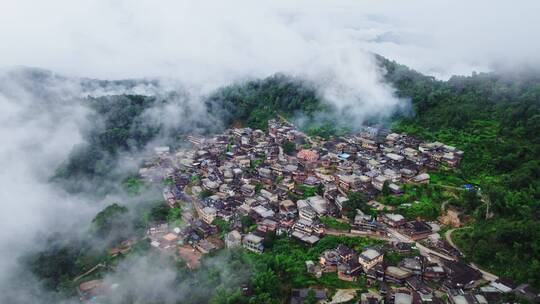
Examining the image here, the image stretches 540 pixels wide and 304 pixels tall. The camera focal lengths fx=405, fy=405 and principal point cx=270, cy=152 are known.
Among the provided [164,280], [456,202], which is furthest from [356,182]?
[164,280]

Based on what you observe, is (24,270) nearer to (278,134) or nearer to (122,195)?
(122,195)

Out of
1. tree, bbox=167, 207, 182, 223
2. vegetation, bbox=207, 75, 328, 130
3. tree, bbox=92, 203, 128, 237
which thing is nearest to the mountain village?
tree, bbox=167, 207, 182, 223

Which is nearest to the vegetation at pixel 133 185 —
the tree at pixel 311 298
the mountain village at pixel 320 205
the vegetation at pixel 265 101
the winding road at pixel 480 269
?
the mountain village at pixel 320 205

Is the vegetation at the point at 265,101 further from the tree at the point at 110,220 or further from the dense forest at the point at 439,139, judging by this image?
the tree at the point at 110,220

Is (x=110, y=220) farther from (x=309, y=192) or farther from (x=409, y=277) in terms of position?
(x=409, y=277)

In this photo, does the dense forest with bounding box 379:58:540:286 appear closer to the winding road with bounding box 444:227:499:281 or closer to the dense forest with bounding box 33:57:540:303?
the dense forest with bounding box 33:57:540:303

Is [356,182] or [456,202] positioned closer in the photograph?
[456,202]

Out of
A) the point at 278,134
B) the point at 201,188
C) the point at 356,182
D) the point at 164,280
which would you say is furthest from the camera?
the point at 278,134
